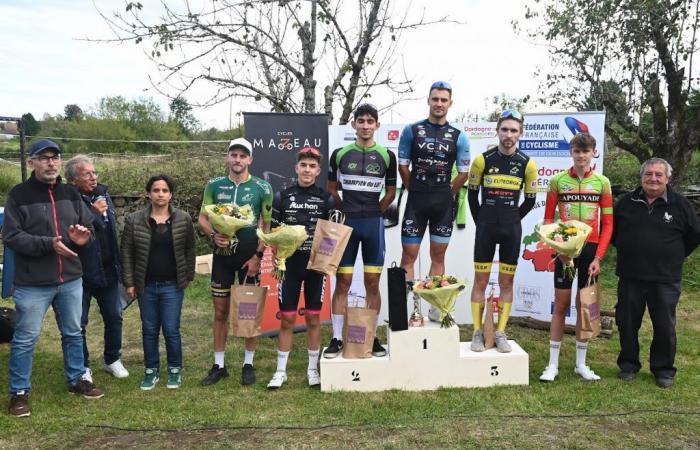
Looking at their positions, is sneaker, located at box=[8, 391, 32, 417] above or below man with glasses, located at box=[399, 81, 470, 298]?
below

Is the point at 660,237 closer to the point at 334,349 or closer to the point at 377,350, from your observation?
the point at 377,350

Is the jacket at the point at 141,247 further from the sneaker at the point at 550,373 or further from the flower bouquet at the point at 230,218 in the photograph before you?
the sneaker at the point at 550,373

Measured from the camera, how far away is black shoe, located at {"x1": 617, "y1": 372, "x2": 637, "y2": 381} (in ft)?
14.5

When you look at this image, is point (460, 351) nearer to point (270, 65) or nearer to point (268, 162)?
point (268, 162)

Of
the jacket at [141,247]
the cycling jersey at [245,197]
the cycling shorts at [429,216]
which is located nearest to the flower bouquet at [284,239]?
the cycling jersey at [245,197]

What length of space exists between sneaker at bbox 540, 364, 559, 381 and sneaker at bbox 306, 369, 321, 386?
1.77 meters

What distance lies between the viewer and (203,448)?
10.5 ft

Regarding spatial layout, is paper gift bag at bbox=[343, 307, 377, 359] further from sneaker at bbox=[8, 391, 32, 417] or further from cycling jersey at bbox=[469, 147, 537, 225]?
sneaker at bbox=[8, 391, 32, 417]

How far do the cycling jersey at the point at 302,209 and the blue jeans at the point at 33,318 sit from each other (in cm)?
151

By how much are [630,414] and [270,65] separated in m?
5.98

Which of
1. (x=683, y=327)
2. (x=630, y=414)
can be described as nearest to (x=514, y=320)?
(x=683, y=327)

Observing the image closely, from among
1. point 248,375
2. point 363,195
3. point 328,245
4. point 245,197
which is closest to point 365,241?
point 363,195

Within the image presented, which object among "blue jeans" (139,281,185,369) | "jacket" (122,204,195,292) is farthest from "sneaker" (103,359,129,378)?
"jacket" (122,204,195,292)

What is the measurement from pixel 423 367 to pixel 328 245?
1.21 metres
